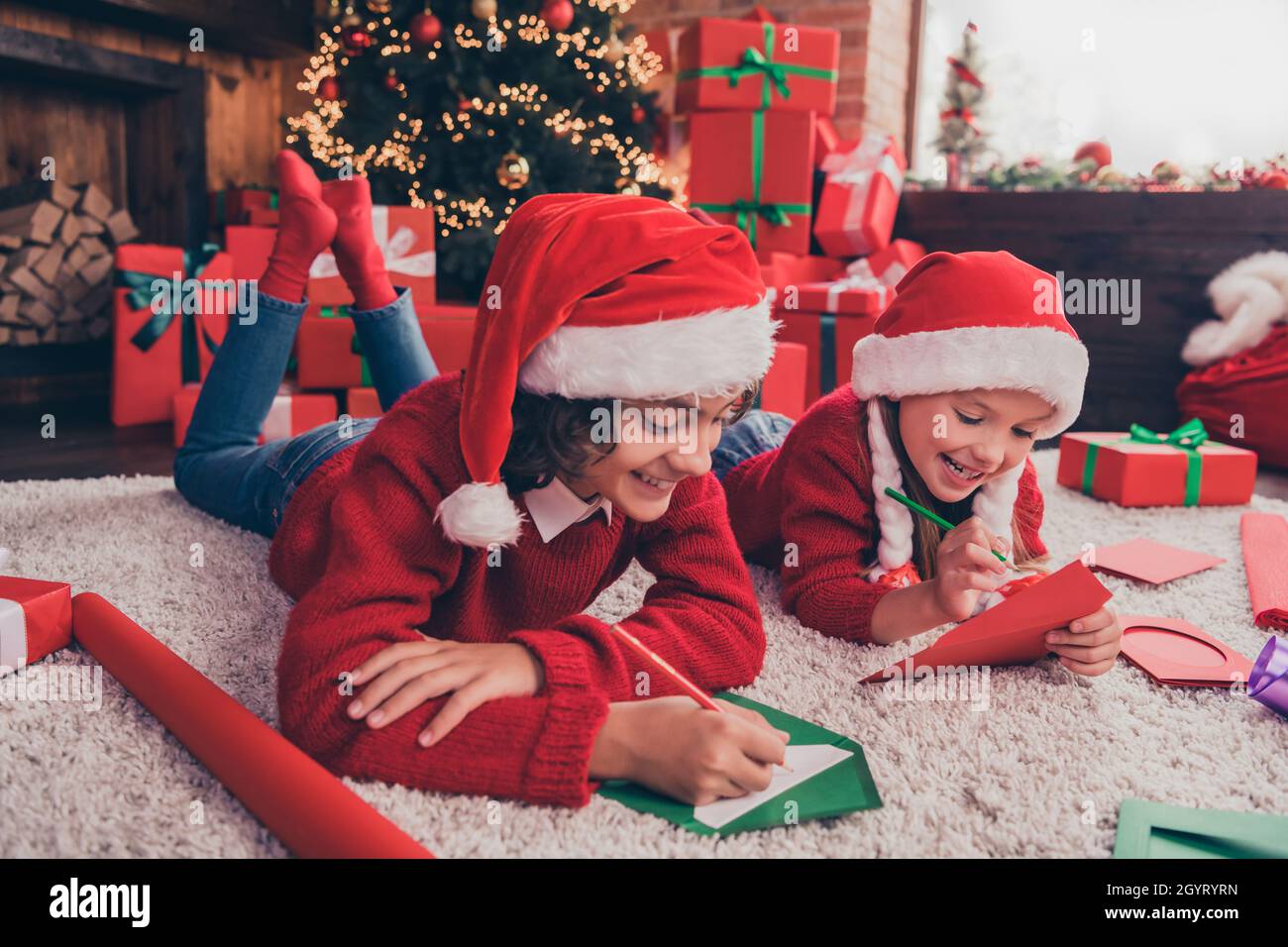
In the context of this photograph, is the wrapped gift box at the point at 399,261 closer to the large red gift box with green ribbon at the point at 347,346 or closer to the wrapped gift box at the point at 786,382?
the large red gift box with green ribbon at the point at 347,346

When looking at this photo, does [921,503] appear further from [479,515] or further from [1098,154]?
[1098,154]

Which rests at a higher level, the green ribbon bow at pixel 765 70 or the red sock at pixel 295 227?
the green ribbon bow at pixel 765 70

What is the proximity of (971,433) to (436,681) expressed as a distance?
0.60 metres

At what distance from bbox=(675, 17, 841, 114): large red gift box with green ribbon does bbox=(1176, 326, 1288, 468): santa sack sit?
1.20 meters

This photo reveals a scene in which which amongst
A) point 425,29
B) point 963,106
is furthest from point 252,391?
point 963,106

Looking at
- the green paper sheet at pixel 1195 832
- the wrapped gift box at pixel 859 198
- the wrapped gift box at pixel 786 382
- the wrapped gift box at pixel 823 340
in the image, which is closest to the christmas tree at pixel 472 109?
the wrapped gift box at pixel 859 198

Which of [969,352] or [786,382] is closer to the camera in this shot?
[969,352]

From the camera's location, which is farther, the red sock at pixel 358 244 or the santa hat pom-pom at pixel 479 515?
the red sock at pixel 358 244

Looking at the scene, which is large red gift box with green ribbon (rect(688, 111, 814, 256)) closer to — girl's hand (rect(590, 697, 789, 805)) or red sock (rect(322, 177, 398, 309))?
red sock (rect(322, 177, 398, 309))

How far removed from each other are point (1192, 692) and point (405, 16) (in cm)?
238

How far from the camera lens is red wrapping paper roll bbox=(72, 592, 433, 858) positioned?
1.93 feet

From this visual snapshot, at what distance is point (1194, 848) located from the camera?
2.24ft

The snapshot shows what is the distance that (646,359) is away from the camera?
691 mm

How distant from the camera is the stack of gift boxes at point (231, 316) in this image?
6.88 ft
